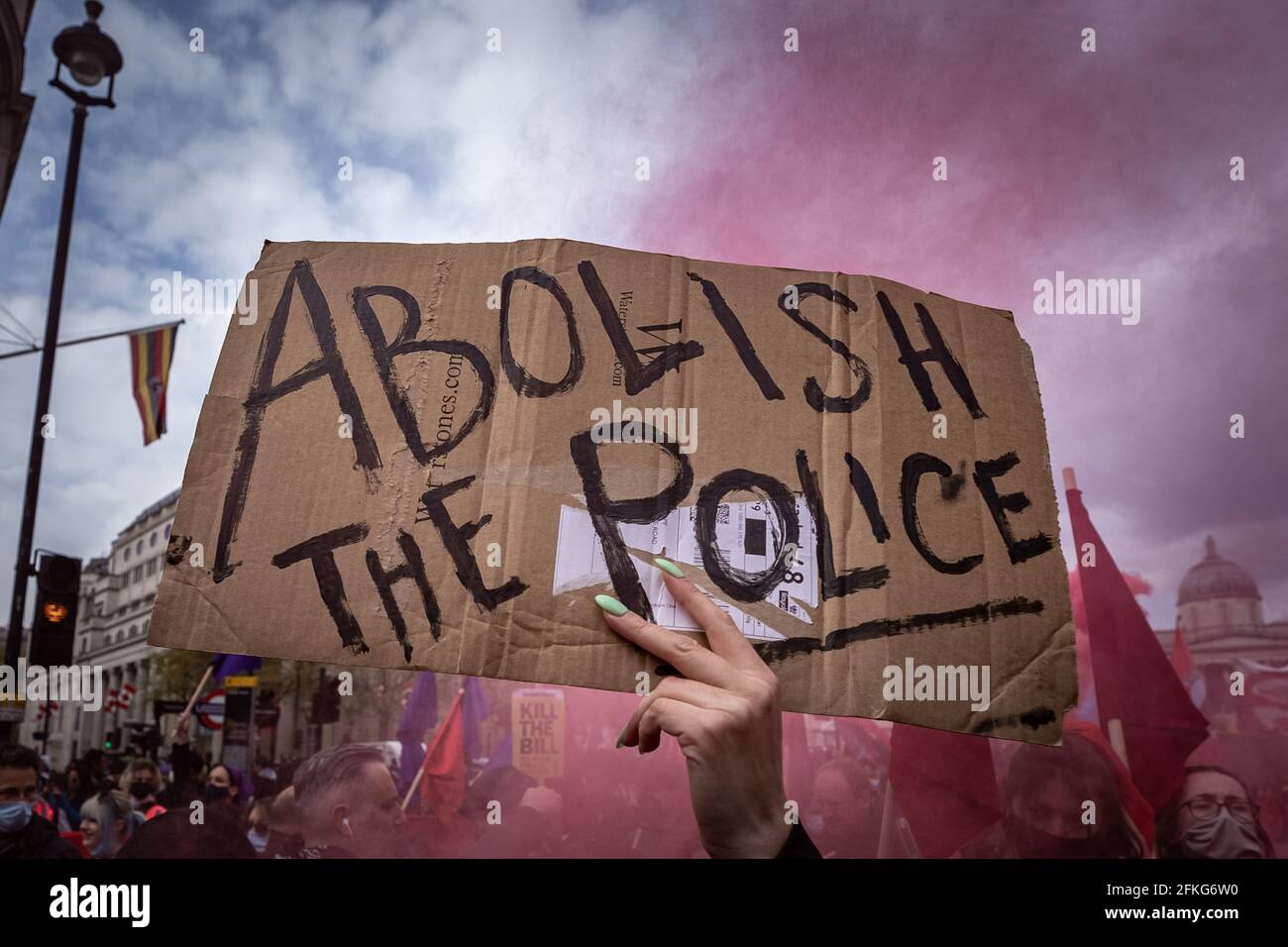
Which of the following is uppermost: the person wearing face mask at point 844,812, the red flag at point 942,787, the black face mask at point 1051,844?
the red flag at point 942,787

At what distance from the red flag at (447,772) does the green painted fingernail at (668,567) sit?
5330 millimetres

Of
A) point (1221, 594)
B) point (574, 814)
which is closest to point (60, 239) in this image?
point (574, 814)

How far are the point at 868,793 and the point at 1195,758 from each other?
→ 216 cm

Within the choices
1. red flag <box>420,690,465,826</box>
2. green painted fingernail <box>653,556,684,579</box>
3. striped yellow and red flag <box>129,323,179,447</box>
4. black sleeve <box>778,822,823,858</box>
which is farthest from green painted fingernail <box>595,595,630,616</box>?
striped yellow and red flag <box>129,323,179,447</box>

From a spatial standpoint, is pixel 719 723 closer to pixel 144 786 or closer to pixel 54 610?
pixel 54 610

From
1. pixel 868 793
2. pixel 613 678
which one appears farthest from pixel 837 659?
pixel 868 793

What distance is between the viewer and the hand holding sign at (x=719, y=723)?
134 cm

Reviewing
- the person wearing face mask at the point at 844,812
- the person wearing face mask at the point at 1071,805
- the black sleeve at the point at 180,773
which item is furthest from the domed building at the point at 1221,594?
the black sleeve at the point at 180,773

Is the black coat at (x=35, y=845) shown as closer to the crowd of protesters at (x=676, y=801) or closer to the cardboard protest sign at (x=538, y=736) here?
the crowd of protesters at (x=676, y=801)

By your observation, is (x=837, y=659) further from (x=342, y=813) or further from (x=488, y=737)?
(x=488, y=737)

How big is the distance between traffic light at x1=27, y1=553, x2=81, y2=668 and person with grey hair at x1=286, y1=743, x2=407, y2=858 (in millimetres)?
2398

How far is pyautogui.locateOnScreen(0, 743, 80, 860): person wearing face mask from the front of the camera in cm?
351
